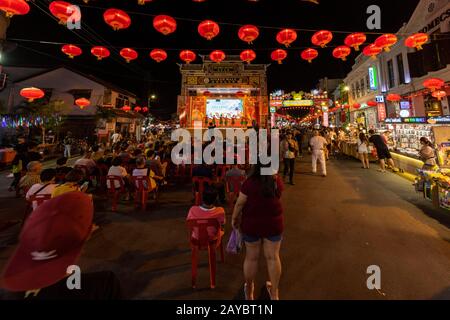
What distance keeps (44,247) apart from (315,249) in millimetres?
3713

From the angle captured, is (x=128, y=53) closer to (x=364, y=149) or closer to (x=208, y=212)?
(x=208, y=212)

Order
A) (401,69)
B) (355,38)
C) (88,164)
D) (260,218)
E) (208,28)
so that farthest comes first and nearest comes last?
(401,69), (355,38), (88,164), (208,28), (260,218)

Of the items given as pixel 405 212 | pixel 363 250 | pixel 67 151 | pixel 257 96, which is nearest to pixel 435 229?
pixel 405 212

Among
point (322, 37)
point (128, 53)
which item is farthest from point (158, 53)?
point (322, 37)

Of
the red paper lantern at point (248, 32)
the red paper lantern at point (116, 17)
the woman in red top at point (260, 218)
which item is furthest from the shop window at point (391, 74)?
the woman in red top at point (260, 218)

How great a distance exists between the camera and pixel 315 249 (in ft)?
12.0

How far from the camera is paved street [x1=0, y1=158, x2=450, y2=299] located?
276 centimetres

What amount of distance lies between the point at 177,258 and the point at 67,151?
14290 millimetres

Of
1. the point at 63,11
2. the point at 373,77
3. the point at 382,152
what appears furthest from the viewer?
the point at 373,77

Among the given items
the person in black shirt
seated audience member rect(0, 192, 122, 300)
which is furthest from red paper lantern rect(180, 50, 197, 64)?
seated audience member rect(0, 192, 122, 300)

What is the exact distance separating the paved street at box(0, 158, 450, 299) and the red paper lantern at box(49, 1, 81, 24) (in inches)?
189

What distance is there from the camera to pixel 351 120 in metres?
26.5

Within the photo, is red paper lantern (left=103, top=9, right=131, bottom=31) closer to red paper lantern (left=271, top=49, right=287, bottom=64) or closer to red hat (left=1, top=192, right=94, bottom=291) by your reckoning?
red paper lantern (left=271, top=49, right=287, bottom=64)

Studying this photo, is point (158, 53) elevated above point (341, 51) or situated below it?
above
